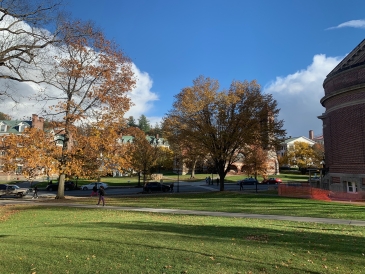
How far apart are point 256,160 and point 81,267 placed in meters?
27.1

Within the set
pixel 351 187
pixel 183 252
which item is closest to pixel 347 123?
pixel 351 187

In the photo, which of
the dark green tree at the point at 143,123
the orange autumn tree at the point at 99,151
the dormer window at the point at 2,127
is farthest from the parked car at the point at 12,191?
the dark green tree at the point at 143,123

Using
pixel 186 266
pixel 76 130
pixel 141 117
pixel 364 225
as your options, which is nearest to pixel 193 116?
pixel 76 130

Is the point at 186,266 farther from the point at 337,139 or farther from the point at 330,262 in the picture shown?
the point at 337,139

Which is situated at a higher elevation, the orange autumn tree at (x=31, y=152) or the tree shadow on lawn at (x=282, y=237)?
the orange autumn tree at (x=31, y=152)

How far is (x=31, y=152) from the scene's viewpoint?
2148 cm

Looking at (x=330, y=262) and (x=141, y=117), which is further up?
(x=141, y=117)

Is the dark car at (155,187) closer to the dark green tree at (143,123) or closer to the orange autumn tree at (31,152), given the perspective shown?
the orange autumn tree at (31,152)

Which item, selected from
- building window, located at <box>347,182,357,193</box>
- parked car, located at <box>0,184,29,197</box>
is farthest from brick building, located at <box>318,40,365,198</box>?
parked car, located at <box>0,184,29,197</box>

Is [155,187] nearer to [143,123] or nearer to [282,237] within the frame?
[282,237]

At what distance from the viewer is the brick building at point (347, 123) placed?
2542 centimetres

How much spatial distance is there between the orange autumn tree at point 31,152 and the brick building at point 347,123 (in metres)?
25.2

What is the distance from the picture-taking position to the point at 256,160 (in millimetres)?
31062

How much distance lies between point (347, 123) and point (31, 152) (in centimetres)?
2707
